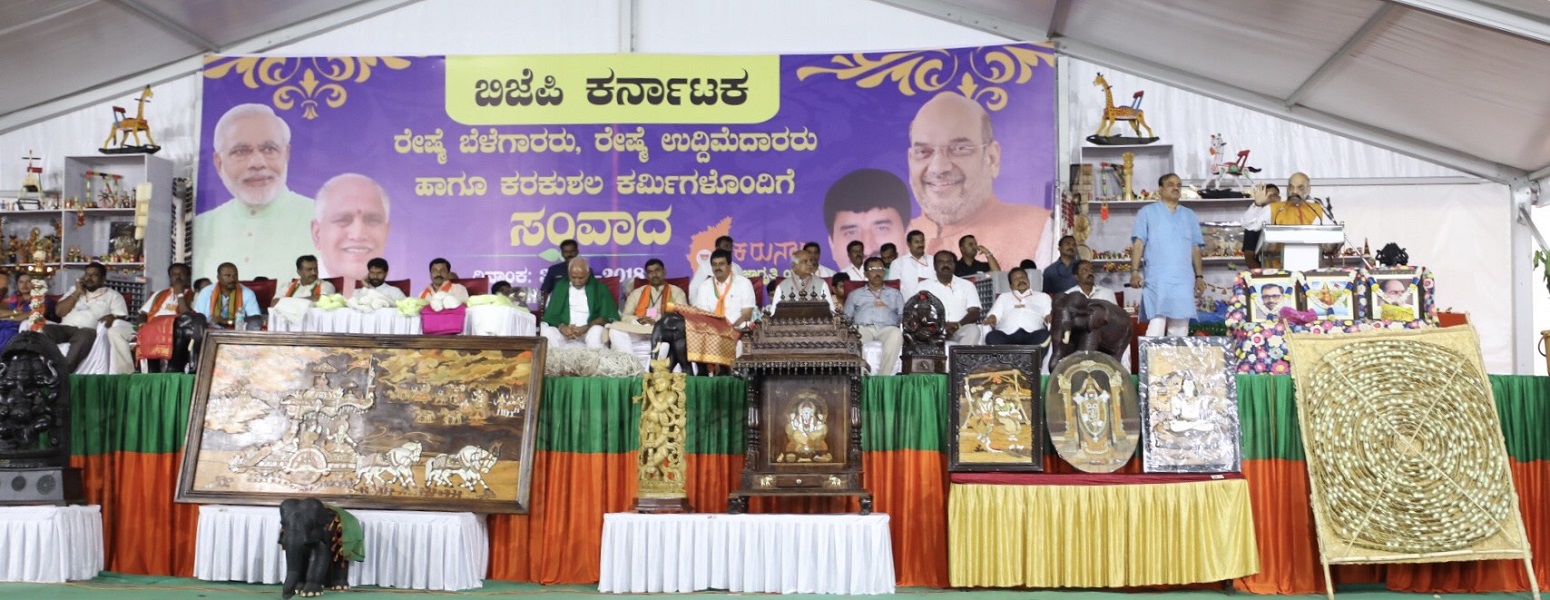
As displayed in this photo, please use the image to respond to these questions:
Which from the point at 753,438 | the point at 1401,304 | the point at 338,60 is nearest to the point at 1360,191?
the point at 1401,304

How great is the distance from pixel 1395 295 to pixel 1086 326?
1.70 m

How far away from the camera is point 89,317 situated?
395 inches

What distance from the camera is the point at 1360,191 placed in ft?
39.9

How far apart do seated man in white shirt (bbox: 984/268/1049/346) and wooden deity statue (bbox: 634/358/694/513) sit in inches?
107

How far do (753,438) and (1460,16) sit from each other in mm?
5044

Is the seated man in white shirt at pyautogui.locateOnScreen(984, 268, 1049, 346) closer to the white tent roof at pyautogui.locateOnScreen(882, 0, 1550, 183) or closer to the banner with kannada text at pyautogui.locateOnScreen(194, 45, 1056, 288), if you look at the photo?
the banner with kannada text at pyautogui.locateOnScreen(194, 45, 1056, 288)

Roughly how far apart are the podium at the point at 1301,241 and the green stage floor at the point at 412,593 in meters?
Answer: 1.82

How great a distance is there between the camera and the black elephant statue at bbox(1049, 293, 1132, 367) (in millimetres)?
7430

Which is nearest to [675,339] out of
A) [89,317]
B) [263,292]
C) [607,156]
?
[263,292]

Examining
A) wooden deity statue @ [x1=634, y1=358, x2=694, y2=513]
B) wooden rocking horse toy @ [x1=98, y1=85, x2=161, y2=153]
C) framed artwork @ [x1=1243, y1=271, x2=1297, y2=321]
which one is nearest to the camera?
wooden deity statue @ [x1=634, y1=358, x2=694, y2=513]

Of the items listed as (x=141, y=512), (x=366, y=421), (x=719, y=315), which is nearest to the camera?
(x=366, y=421)

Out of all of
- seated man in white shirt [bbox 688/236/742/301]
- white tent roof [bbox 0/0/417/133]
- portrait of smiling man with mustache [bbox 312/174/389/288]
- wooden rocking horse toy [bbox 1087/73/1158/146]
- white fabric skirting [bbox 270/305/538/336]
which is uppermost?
white tent roof [bbox 0/0/417/133]

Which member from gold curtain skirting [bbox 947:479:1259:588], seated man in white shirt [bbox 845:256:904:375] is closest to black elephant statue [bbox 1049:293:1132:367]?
gold curtain skirting [bbox 947:479:1259:588]

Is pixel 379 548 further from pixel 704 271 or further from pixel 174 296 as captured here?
pixel 704 271
